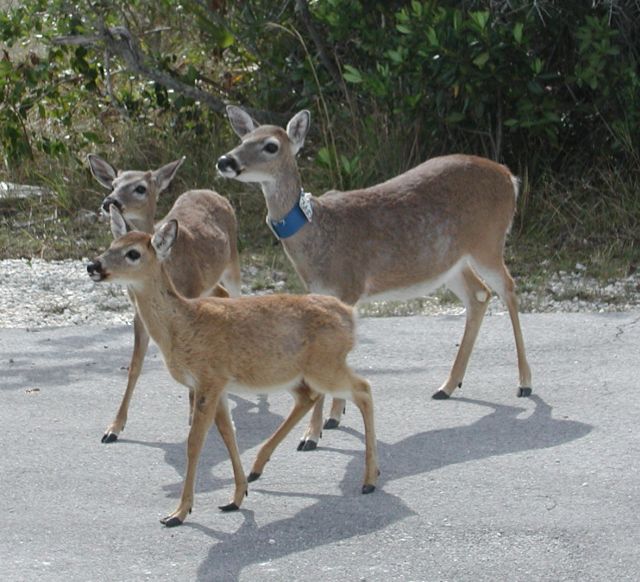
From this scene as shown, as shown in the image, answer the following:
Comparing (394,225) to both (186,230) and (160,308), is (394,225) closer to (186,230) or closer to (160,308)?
(186,230)

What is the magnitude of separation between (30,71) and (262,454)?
7617 mm

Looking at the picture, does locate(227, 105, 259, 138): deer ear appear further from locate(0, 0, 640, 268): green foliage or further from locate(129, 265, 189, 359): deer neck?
locate(0, 0, 640, 268): green foliage

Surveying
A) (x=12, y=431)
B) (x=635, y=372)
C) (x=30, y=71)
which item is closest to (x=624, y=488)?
(x=635, y=372)

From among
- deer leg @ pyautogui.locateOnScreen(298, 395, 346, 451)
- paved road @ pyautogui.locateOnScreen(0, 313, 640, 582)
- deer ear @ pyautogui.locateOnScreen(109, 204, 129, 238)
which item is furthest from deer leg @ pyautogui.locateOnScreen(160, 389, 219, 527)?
deer ear @ pyautogui.locateOnScreen(109, 204, 129, 238)

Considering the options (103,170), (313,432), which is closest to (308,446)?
(313,432)

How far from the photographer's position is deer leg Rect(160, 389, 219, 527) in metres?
6.46

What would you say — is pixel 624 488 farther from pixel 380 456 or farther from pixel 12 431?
pixel 12 431

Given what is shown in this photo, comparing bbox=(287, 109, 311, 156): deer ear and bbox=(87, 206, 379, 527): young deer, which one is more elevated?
bbox=(287, 109, 311, 156): deer ear

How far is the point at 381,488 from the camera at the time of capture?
6.92 metres

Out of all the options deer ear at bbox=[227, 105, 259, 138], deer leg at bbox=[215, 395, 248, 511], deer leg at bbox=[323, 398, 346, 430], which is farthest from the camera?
deer ear at bbox=[227, 105, 259, 138]

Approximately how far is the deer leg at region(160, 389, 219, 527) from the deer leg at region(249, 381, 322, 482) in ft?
1.46

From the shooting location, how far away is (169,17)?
48.0 ft

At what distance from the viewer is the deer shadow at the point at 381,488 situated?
243 inches

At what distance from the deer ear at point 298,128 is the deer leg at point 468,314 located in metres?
→ 1.34
